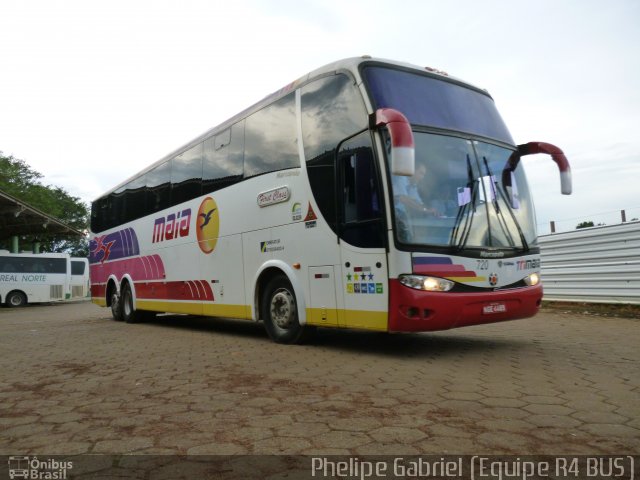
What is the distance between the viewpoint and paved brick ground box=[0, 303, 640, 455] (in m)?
3.06

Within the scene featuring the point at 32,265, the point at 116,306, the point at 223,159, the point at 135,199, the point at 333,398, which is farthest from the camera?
the point at 32,265

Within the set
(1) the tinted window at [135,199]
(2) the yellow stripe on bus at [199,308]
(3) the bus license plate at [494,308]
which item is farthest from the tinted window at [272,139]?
(1) the tinted window at [135,199]

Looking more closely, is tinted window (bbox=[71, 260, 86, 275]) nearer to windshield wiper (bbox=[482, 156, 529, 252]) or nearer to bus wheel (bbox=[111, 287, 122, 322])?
bus wheel (bbox=[111, 287, 122, 322])

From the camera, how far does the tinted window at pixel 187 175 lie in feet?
31.7

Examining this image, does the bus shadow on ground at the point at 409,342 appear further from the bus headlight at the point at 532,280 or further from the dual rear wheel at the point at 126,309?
the dual rear wheel at the point at 126,309

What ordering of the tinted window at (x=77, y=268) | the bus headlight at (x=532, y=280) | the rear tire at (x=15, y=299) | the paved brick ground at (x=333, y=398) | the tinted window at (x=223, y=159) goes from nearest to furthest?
the paved brick ground at (x=333, y=398)
the bus headlight at (x=532, y=280)
the tinted window at (x=223, y=159)
the rear tire at (x=15, y=299)
the tinted window at (x=77, y=268)

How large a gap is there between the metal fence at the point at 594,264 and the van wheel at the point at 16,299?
2648 centimetres

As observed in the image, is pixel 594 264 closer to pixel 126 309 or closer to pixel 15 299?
pixel 126 309

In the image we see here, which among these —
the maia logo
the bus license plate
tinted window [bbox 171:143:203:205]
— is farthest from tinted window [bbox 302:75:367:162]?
the maia logo

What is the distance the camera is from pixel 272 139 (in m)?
7.58

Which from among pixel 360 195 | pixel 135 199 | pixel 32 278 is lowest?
pixel 32 278

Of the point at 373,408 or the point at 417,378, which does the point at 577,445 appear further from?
the point at 417,378

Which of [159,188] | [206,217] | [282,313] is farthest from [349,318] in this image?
[159,188]

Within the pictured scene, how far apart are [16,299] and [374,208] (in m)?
28.1
